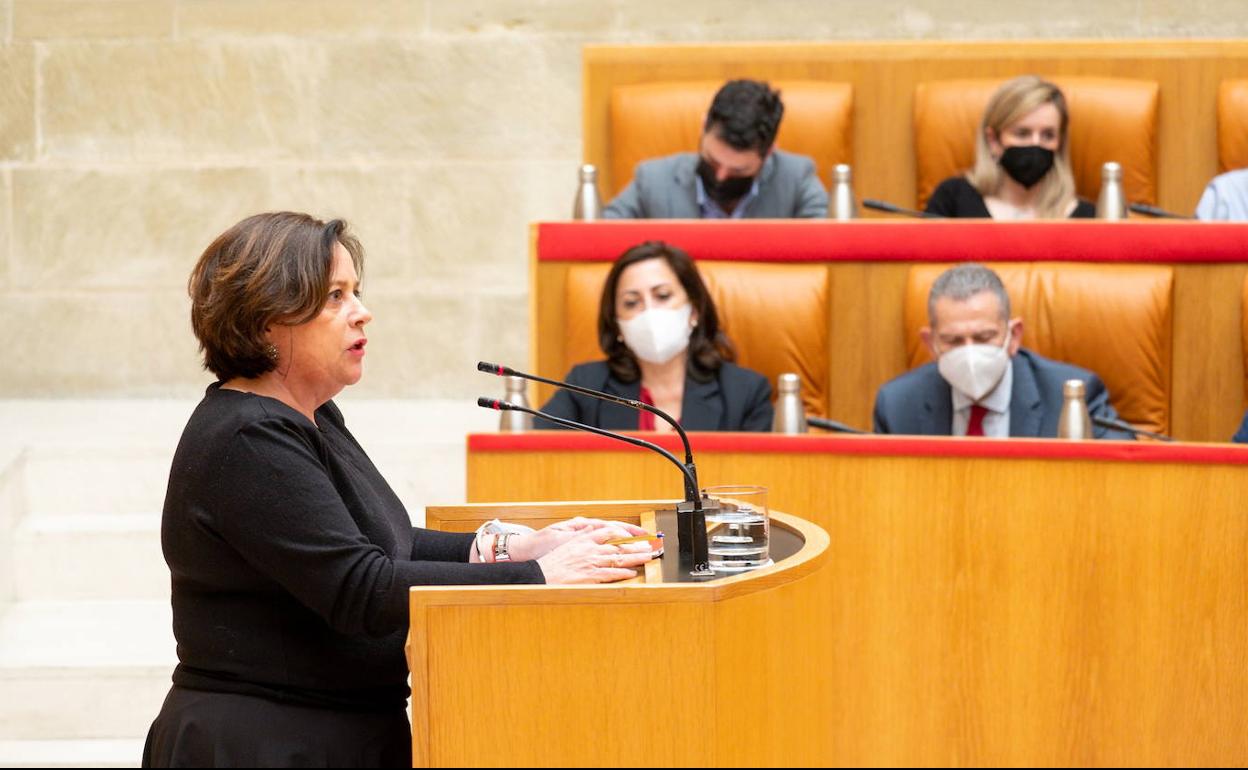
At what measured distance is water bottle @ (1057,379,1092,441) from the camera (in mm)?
2088

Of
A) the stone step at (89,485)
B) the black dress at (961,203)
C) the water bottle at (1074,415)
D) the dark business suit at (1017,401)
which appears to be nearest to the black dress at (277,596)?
the water bottle at (1074,415)

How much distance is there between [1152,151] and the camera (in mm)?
3088

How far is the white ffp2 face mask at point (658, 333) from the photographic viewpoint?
92.7 inches

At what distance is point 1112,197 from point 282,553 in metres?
1.83

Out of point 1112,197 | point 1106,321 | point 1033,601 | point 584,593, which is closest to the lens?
point 584,593

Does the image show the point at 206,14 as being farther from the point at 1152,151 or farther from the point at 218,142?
the point at 1152,151

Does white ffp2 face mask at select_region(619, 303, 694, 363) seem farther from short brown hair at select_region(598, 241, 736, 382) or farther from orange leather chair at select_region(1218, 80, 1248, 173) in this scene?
orange leather chair at select_region(1218, 80, 1248, 173)

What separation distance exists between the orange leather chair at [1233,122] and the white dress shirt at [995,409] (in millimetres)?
1006

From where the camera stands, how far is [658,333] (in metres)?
2.36

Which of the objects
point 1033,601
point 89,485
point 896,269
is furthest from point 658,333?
point 89,485

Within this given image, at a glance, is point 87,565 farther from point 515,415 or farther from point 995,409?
point 995,409

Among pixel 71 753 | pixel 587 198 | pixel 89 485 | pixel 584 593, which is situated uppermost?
pixel 587 198

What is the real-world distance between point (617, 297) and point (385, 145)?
139 cm

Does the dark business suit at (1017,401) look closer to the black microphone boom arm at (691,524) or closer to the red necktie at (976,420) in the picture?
the red necktie at (976,420)
